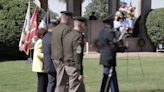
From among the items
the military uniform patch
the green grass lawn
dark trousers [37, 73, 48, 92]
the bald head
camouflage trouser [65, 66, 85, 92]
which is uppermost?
the bald head

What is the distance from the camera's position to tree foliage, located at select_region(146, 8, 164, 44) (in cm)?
3153

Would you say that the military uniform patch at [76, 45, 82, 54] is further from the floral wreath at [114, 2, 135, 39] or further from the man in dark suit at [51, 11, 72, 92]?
the floral wreath at [114, 2, 135, 39]

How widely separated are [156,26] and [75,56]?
22.6 meters

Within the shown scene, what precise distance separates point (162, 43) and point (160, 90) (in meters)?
18.0

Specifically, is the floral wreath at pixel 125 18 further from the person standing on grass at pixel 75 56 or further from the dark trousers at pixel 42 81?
the person standing on grass at pixel 75 56

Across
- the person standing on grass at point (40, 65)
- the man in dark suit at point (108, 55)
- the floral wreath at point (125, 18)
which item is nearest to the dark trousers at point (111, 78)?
the man in dark suit at point (108, 55)

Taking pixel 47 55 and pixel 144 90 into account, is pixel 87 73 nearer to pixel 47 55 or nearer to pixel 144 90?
pixel 144 90

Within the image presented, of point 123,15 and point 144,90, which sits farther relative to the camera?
point 123,15

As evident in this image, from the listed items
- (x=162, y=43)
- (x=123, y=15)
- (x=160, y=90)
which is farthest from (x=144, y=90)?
(x=162, y=43)

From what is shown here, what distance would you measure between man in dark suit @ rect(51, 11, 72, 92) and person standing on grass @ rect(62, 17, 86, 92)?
22cm

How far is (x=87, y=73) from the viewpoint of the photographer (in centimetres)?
1912

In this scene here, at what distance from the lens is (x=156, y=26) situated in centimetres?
3181

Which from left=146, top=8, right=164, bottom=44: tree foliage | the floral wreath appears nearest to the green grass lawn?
the floral wreath

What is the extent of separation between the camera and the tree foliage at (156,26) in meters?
31.5
